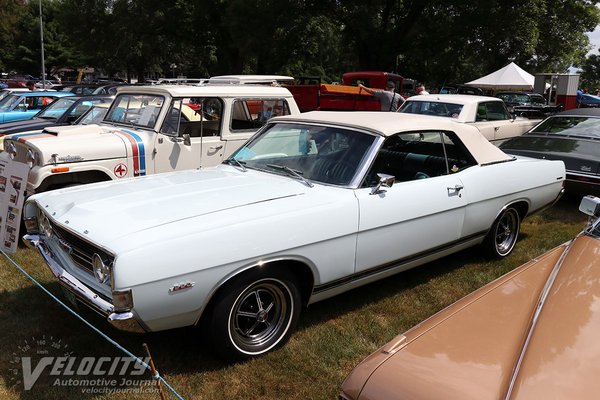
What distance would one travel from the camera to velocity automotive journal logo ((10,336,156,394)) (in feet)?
9.83

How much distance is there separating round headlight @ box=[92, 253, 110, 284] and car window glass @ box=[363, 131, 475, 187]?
2152mm

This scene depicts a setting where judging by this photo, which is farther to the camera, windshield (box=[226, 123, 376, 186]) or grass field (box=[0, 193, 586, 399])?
windshield (box=[226, 123, 376, 186])

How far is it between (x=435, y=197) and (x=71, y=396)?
9.55ft

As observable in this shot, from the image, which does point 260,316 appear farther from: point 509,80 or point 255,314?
point 509,80

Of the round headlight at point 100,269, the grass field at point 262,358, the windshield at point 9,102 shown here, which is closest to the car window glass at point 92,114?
the grass field at point 262,358

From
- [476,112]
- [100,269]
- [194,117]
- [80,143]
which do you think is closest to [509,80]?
[476,112]

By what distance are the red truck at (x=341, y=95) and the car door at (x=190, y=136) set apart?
496cm

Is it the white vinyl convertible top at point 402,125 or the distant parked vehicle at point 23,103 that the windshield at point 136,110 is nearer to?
the white vinyl convertible top at point 402,125

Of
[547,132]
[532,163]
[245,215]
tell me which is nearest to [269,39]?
[547,132]

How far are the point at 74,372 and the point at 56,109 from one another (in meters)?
8.96

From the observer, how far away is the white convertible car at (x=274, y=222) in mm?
2748

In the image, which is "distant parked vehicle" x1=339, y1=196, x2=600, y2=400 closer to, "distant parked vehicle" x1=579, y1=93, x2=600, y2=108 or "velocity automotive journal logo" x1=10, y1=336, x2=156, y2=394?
"velocity automotive journal logo" x1=10, y1=336, x2=156, y2=394

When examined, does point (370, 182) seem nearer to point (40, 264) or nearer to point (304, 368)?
point (304, 368)

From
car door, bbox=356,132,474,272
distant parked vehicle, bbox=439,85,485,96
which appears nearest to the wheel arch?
car door, bbox=356,132,474,272
